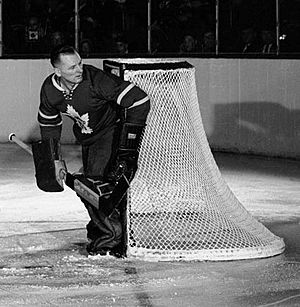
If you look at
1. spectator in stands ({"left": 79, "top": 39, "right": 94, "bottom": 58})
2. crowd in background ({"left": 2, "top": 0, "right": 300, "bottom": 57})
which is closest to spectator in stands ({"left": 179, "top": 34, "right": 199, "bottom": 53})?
crowd in background ({"left": 2, "top": 0, "right": 300, "bottom": 57})

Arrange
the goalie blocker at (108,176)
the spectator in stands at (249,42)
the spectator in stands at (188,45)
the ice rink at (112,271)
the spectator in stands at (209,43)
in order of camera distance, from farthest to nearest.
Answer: the spectator in stands at (188,45) → the spectator in stands at (209,43) → the spectator in stands at (249,42) → the goalie blocker at (108,176) → the ice rink at (112,271)

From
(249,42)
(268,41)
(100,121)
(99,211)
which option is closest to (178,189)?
(99,211)

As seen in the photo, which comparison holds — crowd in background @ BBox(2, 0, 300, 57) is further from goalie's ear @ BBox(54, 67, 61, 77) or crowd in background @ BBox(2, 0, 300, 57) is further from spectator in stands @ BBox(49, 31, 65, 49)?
goalie's ear @ BBox(54, 67, 61, 77)

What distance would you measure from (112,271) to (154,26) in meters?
7.74

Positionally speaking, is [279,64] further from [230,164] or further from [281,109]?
[230,164]

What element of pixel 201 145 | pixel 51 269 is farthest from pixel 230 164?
pixel 51 269

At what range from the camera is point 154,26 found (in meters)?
14.3

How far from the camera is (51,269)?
698 centimetres

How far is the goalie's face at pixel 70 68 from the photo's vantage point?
687cm

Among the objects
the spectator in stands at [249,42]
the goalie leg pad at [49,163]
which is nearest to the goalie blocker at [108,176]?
the goalie leg pad at [49,163]

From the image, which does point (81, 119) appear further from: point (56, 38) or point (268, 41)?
point (56, 38)

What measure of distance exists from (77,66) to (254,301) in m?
1.78

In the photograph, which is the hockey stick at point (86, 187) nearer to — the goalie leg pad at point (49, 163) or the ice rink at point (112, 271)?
the goalie leg pad at point (49, 163)

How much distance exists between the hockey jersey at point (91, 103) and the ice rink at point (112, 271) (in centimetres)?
81
